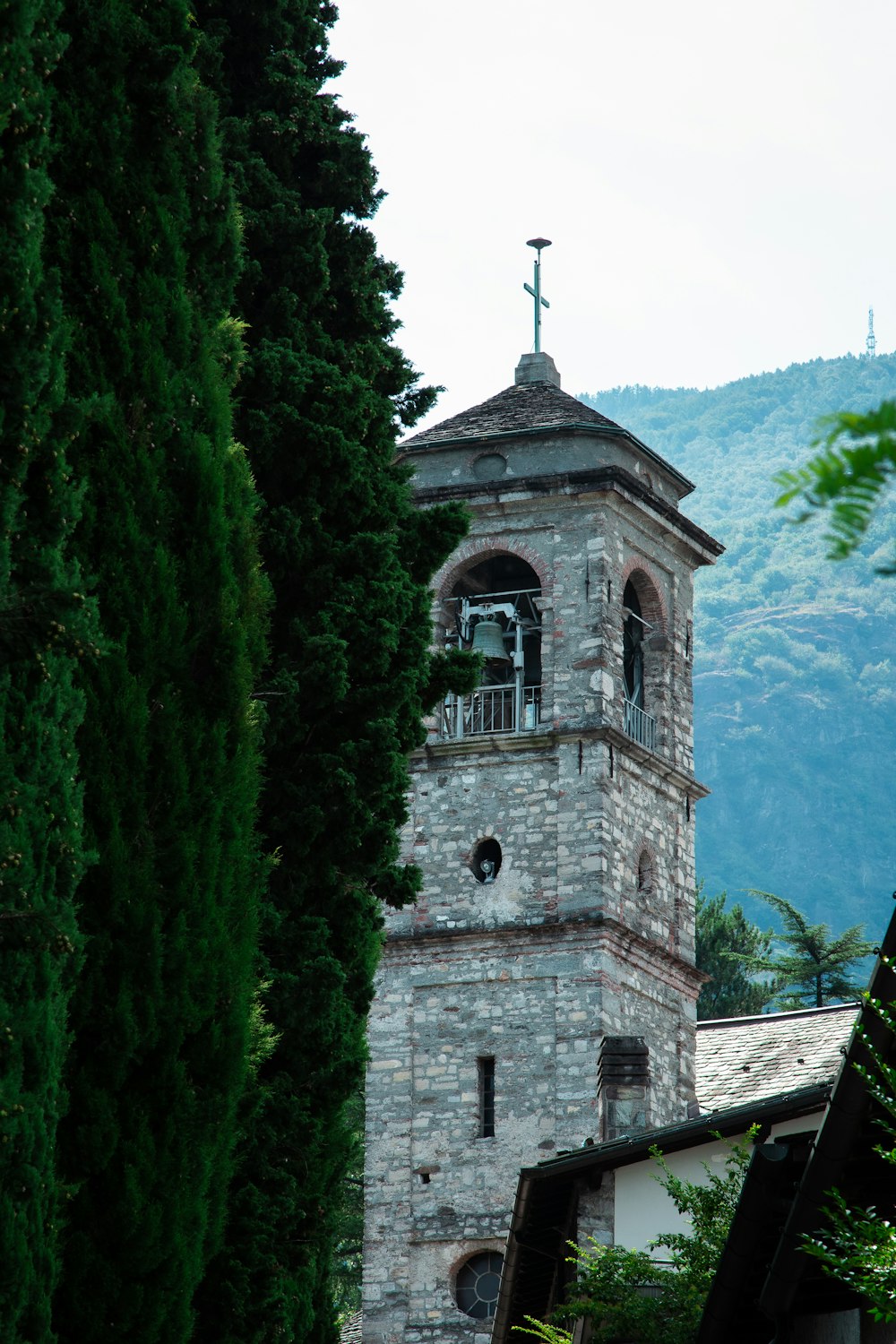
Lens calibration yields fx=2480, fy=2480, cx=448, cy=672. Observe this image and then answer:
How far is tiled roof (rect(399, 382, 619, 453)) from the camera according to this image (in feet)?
89.2

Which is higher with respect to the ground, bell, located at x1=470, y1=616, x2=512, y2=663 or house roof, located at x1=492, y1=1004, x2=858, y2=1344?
bell, located at x1=470, y1=616, x2=512, y2=663

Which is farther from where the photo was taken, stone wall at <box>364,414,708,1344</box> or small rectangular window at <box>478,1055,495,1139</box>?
small rectangular window at <box>478,1055,495,1139</box>

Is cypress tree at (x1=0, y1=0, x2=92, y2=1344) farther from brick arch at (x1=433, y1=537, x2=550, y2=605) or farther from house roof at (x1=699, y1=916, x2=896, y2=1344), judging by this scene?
brick arch at (x1=433, y1=537, x2=550, y2=605)

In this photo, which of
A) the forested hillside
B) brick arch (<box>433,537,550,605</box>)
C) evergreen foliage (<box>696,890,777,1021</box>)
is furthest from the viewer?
the forested hillside

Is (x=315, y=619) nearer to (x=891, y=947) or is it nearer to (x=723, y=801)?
(x=891, y=947)

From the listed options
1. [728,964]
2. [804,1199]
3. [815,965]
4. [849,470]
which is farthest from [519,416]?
[849,470]

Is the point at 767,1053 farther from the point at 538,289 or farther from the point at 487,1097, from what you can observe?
the point at 538,289

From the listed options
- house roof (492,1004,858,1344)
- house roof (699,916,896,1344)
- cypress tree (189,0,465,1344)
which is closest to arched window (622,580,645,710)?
house roof (492,1004,858,1344)

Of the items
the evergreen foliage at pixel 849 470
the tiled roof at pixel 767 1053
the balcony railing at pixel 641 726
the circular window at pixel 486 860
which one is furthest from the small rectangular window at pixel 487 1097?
the evergreen foliage at pixel 849 470

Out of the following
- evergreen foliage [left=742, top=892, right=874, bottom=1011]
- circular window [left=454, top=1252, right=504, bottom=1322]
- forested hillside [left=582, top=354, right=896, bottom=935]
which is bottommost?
circular window [left=454, top=1252, right=504, bottom=1322]

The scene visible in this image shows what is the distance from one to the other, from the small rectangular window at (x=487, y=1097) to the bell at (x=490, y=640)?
4.37m

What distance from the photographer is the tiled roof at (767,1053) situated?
21.5 metres

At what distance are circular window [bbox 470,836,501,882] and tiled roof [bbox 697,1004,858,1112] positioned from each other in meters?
2.90

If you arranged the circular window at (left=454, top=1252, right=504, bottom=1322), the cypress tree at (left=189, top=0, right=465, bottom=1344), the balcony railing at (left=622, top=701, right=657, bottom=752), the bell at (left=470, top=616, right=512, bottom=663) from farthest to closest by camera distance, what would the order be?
the balcony railing at (left=622, top=701, right=657, bottom=752) < the bell at (left=470, top=616, right=512, bottom=663) < the circular window at (left=454, top=1252, right=504, bottom=1322) < the cypress tree at (left=189, top=0, right=465, bottom=1344)
